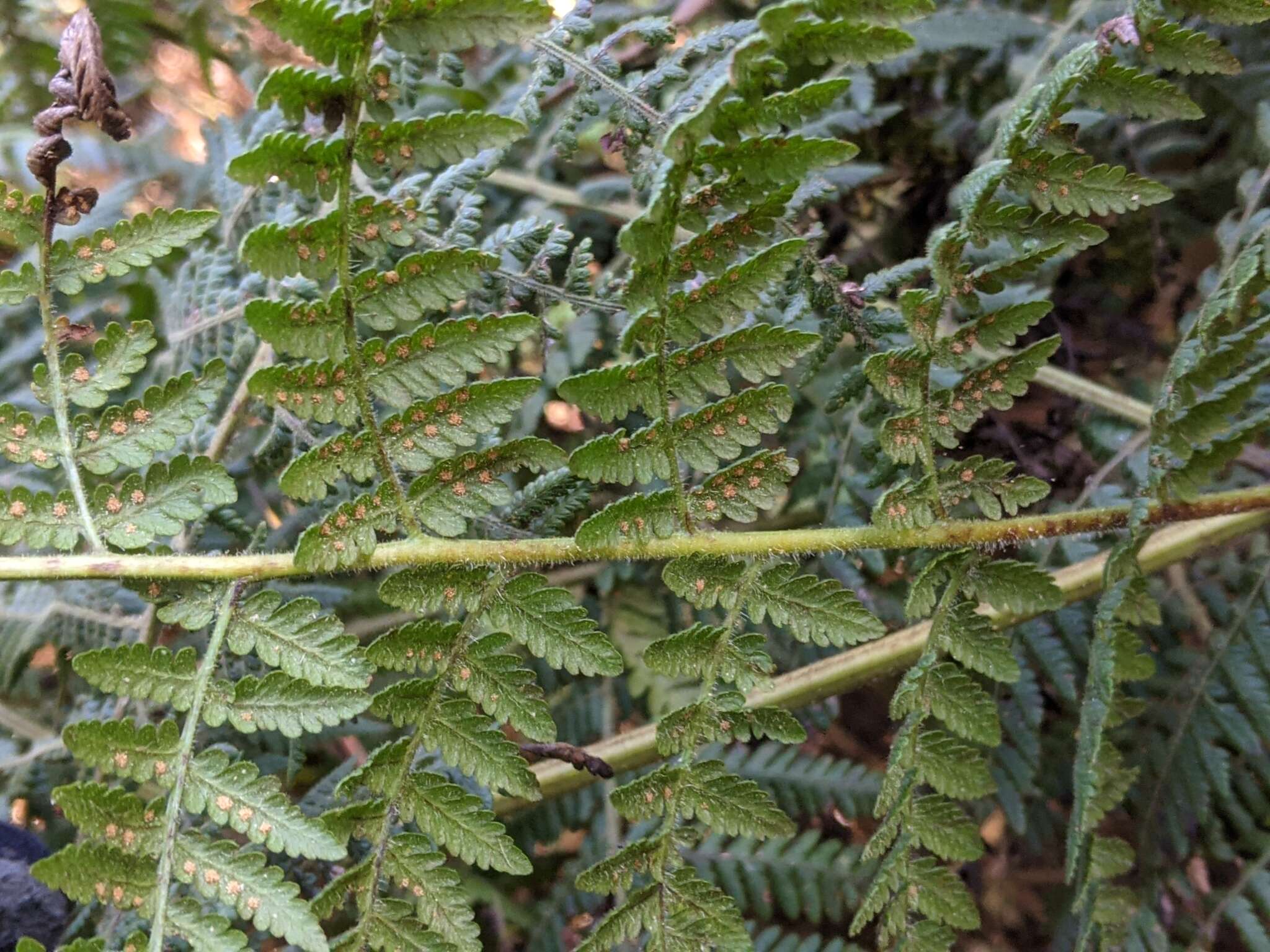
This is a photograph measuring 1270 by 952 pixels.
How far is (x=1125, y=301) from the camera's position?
200 centimetres

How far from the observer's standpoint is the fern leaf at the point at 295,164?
912 millimetres

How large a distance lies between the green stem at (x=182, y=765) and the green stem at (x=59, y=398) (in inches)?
7.5

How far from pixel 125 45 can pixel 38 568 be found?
158 cm

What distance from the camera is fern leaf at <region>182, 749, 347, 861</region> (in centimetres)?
105

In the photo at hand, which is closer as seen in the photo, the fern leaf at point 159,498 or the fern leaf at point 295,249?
the fern leaf at point 295,249

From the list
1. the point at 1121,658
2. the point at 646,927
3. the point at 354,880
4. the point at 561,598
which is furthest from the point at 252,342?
the point at 1121,658

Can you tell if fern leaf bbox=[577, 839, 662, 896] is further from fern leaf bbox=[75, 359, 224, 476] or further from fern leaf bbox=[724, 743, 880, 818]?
fern leaf bbox=[75, 359, 224, 476]

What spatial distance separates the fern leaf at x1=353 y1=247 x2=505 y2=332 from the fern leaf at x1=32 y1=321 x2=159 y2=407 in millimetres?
333

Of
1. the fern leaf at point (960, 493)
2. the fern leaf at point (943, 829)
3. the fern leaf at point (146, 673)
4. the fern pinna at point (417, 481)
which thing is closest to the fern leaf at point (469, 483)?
the fern pinna at point (417, 481)

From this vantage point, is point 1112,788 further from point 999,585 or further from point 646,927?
point 646,927

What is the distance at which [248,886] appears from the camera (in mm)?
1057

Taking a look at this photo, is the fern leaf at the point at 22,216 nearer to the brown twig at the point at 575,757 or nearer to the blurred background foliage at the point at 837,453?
the blurred background foliage at the point at 837,453

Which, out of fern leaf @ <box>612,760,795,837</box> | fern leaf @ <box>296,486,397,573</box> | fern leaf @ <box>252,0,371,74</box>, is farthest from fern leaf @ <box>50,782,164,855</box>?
fern leaf @ <box>252,0,371,74</box>

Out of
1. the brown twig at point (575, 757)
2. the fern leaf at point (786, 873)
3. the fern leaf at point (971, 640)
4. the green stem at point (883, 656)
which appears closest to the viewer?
the fern leaf at point (971, 640)
